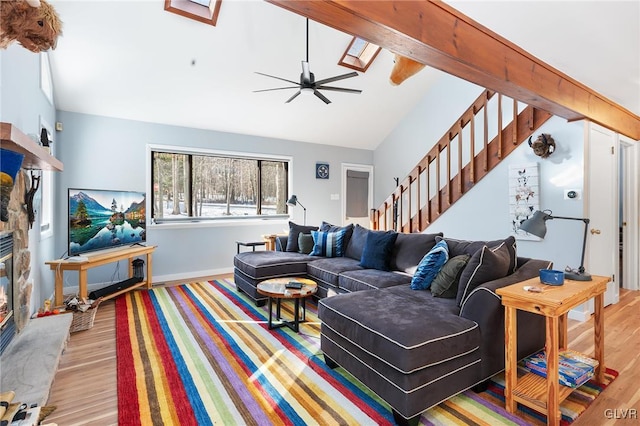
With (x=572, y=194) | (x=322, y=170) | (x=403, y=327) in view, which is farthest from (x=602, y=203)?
(x=322, y=170)

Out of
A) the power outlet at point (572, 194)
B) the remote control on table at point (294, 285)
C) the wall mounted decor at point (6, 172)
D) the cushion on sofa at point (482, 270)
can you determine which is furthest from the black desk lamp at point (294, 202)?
the wall mounted decor at point (6, 172)

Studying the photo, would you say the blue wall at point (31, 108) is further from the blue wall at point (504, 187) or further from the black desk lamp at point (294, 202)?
the blue wall at point (504, 187)

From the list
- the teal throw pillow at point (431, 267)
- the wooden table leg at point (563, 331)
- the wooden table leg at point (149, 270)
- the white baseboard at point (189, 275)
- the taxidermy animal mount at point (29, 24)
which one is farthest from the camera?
the white baseboard at point (189, 275)

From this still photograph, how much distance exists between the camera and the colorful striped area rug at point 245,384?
6.02ft

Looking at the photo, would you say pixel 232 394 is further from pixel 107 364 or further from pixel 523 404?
pixel 523 404

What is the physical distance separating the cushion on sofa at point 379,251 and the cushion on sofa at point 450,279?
1004mm

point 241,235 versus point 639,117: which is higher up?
point 639,117

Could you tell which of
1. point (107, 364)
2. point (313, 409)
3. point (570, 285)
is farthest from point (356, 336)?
point (107, 364)

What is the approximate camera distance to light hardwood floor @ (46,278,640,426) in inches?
A: 73.9

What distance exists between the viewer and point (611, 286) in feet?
12.4

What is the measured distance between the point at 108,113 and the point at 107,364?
135 inches

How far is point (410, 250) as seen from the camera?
3467 mm

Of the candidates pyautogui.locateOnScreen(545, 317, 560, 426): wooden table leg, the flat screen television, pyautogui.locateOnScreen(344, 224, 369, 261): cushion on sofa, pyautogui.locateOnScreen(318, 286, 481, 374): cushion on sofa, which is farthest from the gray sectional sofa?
the flat screen television

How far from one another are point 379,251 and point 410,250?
1.07 feet
